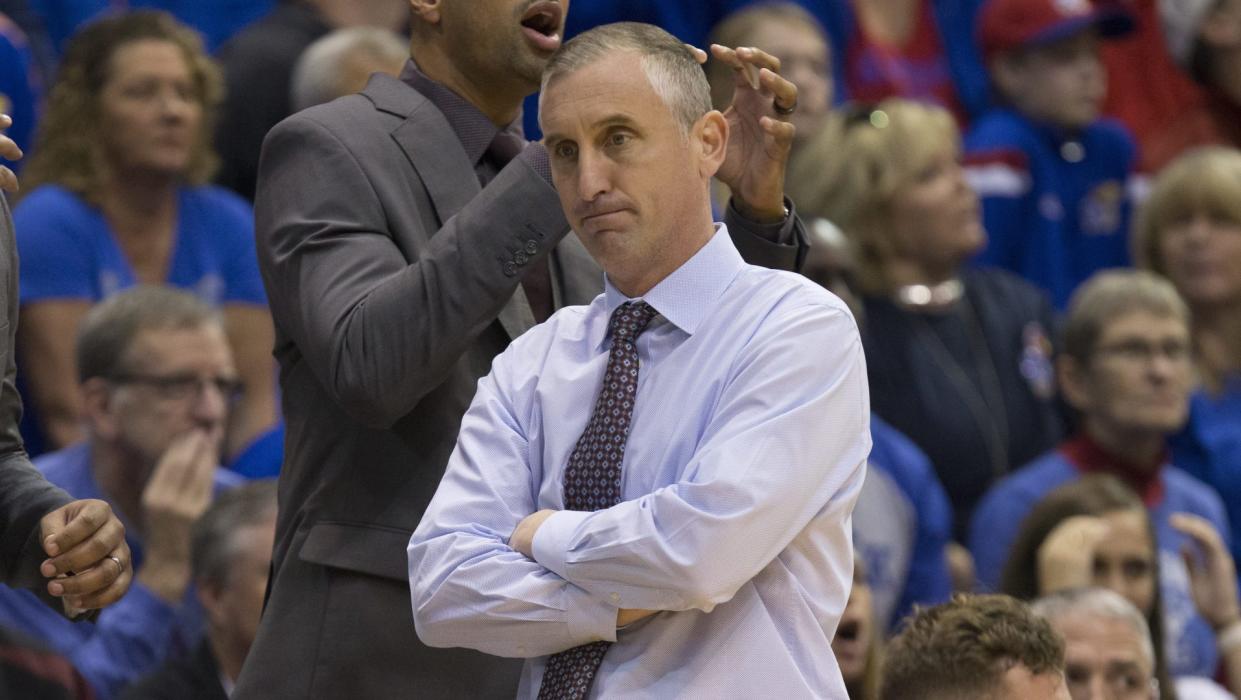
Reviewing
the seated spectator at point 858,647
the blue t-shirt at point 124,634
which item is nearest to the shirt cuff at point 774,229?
the seated spectator at point 858,647

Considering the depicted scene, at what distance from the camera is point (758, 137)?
3051 millimetres

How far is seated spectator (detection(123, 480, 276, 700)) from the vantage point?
463 centimetres

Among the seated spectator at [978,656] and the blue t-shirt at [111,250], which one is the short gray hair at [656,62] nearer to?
the seated spectator at [978,656]

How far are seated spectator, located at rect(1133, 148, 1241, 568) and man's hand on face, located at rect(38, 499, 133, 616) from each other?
4.74m

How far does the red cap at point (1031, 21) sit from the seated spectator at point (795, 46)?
1.17 meters

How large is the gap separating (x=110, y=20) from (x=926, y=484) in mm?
2723

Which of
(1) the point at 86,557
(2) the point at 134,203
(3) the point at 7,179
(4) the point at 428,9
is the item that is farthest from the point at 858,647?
(3) the point at 7,179

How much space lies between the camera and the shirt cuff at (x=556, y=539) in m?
2.55

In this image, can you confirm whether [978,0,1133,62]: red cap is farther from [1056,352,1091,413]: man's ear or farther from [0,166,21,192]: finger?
[0,166,21,192]: finger

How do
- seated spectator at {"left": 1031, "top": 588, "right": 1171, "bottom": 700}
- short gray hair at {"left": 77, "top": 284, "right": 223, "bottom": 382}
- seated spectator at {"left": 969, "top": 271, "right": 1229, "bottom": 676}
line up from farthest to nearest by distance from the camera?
seated spectator at {"left": 969, "top": 271, "right": 1229, "bottom": 676}, short gray hair at {"left": 77, "top": 284, "right": 223, "bottom": 382}, seated spectator at {"left": 1031, "top": 588, "right": 1171, "bottom": 700}

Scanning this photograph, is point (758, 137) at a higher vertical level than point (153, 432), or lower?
higher

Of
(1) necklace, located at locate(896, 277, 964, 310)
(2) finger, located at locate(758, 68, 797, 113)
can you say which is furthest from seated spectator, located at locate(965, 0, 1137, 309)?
(2) finger, located at locate(758, 68, 797, 113)

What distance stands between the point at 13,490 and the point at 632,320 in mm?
1001

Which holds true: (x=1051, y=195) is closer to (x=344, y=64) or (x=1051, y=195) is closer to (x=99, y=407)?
(x=344, y=64)
